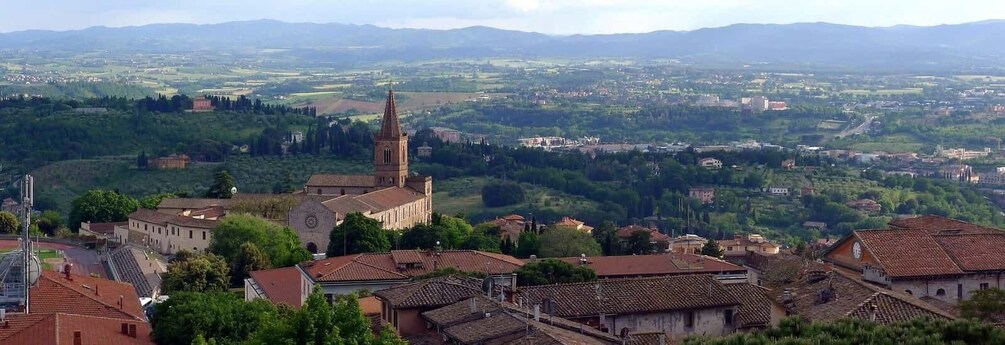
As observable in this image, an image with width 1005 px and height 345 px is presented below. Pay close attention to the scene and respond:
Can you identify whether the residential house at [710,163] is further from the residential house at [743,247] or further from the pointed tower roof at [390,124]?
the pointed tower roof at [390,124]

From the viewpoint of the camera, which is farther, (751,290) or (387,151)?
(387,151)

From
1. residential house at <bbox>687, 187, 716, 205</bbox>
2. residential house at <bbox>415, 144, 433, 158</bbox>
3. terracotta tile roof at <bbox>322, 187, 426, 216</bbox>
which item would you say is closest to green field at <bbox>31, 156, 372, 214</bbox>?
residential house at <bbox>415, 144, 433, 158</bbox>

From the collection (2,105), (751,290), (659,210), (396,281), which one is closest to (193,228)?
(396,281)

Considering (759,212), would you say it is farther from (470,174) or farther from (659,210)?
(470,174)

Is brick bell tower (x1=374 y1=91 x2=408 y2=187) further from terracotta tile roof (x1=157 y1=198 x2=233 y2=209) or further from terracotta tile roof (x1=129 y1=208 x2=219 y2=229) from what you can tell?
terracotta tile roof (x1=129 y1=208 x2=219 y2=229)

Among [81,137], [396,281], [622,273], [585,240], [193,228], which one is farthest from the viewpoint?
[81,137]
